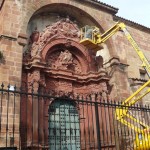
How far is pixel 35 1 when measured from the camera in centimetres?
1176

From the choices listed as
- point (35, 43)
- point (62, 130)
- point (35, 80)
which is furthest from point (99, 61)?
point (62, 130)

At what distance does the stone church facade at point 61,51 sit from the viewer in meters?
10.3

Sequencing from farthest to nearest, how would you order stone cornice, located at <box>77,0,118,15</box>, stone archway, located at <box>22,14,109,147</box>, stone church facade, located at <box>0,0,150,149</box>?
stone cornice, located at <box>77,0,118,15</box>
stone archway, located at <box>22,14,109,147</box>
stone church facade, located at <box>0,0,150,149</box>

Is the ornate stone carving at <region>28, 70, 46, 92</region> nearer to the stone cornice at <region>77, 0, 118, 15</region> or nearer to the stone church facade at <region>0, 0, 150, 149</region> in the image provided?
the stone church facade at <region>0, 0, 150, 149</region>

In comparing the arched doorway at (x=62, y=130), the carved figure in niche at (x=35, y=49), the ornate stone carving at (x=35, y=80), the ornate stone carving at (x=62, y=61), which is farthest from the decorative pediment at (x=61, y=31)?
the arched doorway at (x=62, y=130)

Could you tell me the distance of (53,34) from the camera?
12195 millimetres

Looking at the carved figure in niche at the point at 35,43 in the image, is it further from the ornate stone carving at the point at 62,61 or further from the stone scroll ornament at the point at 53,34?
the ornate stone carving at the point at 62,61

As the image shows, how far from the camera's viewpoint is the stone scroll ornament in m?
11.4

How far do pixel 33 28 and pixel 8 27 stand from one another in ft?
6.12

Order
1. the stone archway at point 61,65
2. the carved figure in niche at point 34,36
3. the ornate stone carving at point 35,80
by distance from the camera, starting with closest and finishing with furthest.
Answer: the ornate stone carving at point 35,80
the stone archway at point 61,65
the carved figure in niche at point 34,36

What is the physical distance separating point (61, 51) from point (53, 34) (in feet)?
2.87

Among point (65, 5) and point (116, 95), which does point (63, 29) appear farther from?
point (116, 95)

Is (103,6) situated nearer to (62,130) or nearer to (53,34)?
(53,34)

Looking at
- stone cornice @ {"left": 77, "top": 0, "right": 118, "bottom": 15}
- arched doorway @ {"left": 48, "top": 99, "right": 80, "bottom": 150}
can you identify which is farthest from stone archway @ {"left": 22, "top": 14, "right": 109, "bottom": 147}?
stone cornice @ {"left": 77, "top": 0, "right": 118, "bottom": 15}
